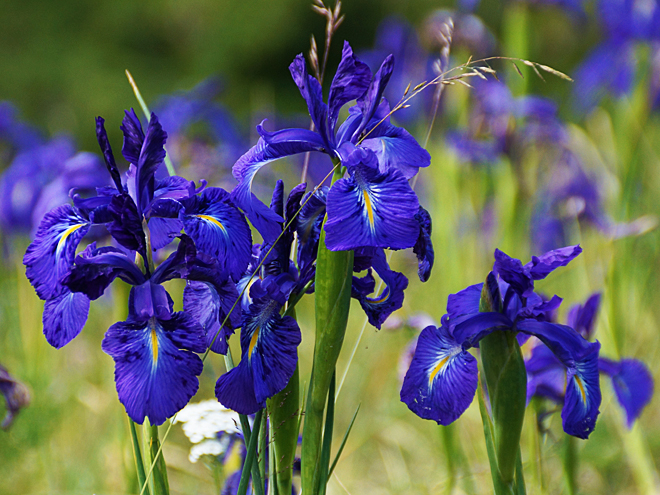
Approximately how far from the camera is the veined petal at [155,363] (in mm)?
573

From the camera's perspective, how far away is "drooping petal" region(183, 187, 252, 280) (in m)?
0.65

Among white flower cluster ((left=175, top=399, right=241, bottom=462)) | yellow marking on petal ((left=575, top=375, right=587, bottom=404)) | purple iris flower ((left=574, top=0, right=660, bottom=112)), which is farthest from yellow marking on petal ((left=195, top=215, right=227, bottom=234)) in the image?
purple iris flower ((left=574, top=0, right=660, bottom=112))

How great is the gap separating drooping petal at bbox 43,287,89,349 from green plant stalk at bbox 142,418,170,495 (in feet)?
0.45

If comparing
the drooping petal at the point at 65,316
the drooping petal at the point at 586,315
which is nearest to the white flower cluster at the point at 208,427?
the drooping petal at the point at 65,316

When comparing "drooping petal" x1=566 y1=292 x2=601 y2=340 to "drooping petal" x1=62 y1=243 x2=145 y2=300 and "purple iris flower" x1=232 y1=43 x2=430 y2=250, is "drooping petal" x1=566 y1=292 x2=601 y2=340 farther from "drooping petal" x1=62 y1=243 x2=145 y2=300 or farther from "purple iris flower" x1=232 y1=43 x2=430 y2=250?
"drooping petal" x1=62 y1=243 x2=145 y2=300

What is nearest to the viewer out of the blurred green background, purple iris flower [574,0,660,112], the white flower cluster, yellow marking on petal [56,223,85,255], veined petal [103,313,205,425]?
veined petal [103,313,205,425]

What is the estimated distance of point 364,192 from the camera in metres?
0.63

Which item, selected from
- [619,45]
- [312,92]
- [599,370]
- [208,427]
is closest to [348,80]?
[312,92]

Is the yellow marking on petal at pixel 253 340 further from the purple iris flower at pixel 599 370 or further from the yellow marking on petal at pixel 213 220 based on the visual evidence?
the purple iris flower at pixel 599 370

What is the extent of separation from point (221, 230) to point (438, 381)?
0.31 metres

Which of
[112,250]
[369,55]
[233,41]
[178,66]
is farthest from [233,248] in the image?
[178,66]

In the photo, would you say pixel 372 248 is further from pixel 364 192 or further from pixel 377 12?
pixel 377 12

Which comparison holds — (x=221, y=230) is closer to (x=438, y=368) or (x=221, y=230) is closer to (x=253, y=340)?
(x=253, y=340)

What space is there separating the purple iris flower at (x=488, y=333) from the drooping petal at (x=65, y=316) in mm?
373
